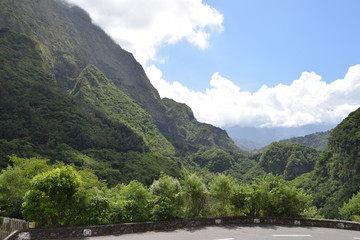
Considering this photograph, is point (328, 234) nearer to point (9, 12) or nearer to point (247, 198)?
point (247, 198)

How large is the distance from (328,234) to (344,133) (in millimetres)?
107432

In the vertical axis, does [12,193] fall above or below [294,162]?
below

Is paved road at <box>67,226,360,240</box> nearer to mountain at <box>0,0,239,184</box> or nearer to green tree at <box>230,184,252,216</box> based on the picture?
green tree at <box>230,184,252,216</box>

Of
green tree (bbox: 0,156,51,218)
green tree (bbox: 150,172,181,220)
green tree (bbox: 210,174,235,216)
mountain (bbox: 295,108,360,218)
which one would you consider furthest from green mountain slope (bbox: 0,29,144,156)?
green tree (bbox: 210,174,235,216)

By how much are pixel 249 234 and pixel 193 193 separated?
12.7 ft

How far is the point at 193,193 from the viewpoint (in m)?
15.4

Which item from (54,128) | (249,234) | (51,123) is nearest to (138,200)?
(249,234)

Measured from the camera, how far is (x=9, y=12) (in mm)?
152625

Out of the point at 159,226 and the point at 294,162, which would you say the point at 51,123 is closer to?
the point at 159,226

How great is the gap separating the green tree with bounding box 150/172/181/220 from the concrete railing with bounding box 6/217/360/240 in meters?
0.43

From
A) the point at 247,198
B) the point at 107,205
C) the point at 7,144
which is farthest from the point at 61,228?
the point at 7,144

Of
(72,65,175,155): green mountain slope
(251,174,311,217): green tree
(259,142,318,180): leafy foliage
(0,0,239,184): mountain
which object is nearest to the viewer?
(251,174,311,217): green tree

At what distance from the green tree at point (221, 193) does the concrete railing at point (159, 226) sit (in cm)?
120

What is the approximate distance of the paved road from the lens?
11.9 m
